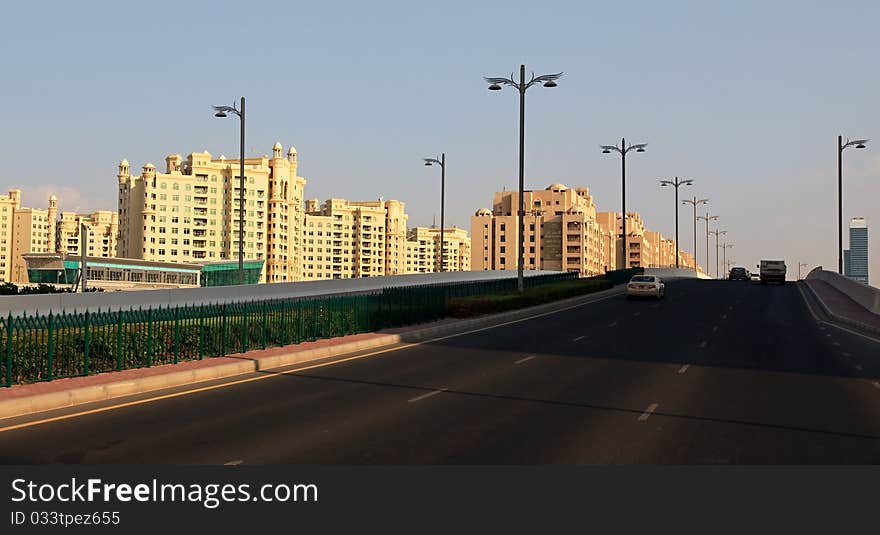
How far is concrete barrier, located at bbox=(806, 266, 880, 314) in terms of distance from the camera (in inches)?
1565

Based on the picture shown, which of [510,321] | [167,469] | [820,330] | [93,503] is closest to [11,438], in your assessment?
[167,469]

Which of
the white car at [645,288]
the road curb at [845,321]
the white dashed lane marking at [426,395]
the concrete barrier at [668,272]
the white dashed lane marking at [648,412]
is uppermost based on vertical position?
the concrete barrier at [668,272]

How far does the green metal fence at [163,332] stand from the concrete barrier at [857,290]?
76.6ft

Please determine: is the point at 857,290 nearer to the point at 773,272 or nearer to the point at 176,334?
the point at 773,272

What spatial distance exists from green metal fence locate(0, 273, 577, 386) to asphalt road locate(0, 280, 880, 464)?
2.71 metres

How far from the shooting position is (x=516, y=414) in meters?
14.0

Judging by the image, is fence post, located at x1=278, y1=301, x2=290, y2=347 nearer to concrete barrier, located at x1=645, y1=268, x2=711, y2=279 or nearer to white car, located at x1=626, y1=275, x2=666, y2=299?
white car, located at x1=626, y1=275, x2=666, y2=299

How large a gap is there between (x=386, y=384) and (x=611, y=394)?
460 cm

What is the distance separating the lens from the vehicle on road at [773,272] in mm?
73938

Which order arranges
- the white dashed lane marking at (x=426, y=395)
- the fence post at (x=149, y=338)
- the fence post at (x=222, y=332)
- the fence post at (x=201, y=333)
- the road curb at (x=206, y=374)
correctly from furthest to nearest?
the fence post at (x=222, y=332) < the fence post at (x=201, y=333) < the fence post at (x=149, y=338) < the white dashed lane marking at (x=426, y=395) < the road curb at (x=206, y=374)

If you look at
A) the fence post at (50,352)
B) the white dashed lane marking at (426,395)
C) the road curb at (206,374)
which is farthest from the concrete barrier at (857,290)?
the fence post at (50,352)

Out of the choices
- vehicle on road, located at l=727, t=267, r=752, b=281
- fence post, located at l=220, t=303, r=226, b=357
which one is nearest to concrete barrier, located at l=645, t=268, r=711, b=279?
vehicle on road, located at l=727, t=267, r=752, b=281

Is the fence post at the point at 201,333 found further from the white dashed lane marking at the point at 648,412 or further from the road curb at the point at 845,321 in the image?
the road curb at the point at 845,321

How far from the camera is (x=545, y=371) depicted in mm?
20031
